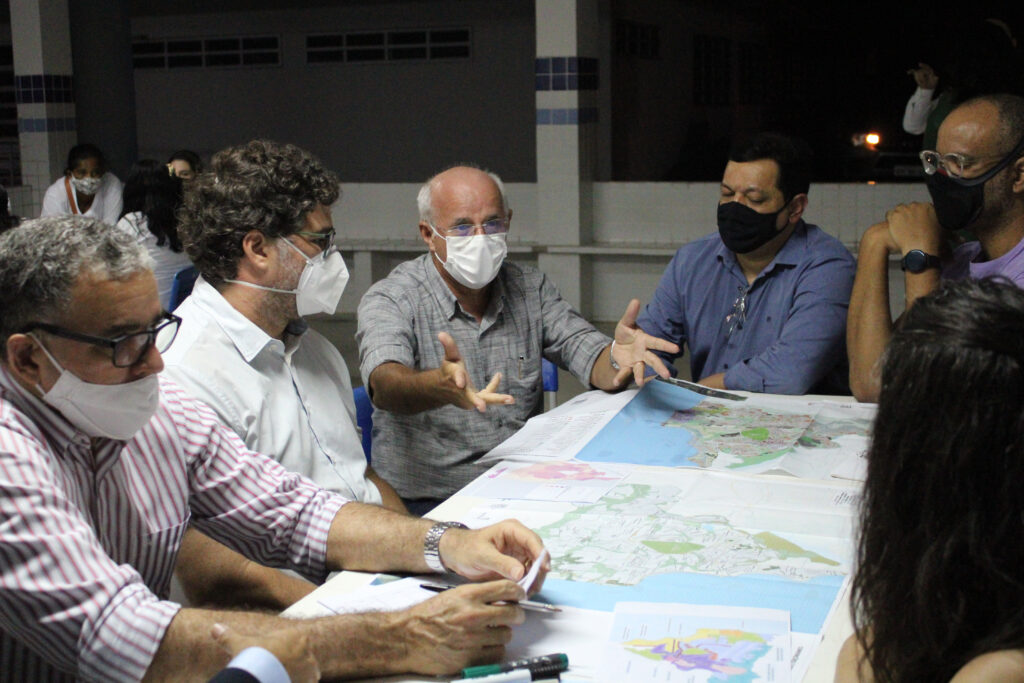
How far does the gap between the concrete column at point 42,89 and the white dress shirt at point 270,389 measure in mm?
6954

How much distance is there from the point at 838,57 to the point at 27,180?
26.9ft

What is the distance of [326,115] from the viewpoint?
420 inches

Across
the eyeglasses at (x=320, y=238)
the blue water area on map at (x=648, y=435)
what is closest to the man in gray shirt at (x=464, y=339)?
the blue water area on map at (x=648, y=435)

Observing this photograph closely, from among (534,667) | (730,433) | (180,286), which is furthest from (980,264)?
(180,286)

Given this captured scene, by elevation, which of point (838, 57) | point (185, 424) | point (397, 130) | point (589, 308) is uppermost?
point (838, 57)

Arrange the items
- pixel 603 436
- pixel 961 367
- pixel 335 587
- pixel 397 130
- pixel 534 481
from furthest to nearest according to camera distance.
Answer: pixel 397 130, pixel 603 436, pixel 534 481, pixel 335 587, pixel 961 367

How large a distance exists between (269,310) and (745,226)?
1.50 metres

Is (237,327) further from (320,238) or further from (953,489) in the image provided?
(953,489)

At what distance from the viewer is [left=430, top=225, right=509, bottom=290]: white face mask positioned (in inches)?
115

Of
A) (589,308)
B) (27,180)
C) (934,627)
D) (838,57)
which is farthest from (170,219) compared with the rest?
(838,57)

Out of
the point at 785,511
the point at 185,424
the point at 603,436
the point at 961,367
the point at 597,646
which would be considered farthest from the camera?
the point at 603,436

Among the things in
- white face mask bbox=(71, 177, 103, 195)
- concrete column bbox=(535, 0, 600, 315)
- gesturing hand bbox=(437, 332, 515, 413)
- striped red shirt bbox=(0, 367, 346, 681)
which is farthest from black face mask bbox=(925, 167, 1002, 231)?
white face mask bbox=(71, 177, 103, 195)

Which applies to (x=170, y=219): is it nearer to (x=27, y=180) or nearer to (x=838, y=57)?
(x=27, y=180)

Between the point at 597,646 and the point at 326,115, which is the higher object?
the point at 326,115
